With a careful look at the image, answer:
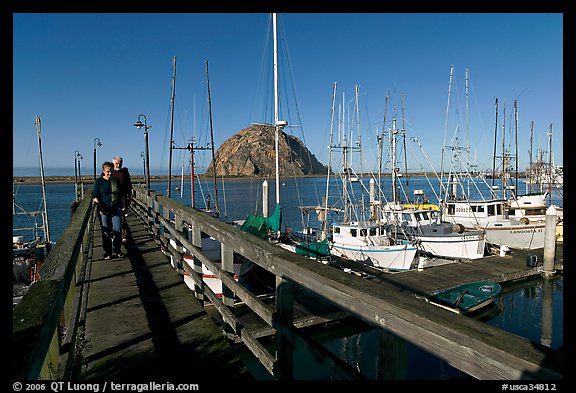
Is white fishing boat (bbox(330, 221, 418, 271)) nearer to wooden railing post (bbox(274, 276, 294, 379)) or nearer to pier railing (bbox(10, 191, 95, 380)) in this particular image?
wooden railing post (bbox(274, 276, 294, 379))

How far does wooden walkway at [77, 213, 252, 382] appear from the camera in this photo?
3270mm

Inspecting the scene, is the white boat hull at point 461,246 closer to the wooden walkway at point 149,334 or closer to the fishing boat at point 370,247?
the fishing boat at point 370,247

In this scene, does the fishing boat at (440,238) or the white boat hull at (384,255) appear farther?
the fishing boat at (440,238)

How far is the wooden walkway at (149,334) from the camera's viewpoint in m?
3.27

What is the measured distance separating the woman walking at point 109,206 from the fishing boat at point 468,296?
11982mm

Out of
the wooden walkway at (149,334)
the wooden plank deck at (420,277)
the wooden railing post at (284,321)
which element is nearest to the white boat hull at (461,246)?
the wooden plank deck at (420,277)

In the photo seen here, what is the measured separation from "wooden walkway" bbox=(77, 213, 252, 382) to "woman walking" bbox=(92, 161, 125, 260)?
0.98 meters

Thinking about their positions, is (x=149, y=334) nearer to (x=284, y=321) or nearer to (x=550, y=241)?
(x=284, y=321)

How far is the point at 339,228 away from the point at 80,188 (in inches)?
603

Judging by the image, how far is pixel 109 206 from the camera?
7.38 m

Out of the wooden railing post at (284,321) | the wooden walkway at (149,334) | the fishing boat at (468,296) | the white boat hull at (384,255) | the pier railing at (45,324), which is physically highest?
the pier railing at (45,324)
